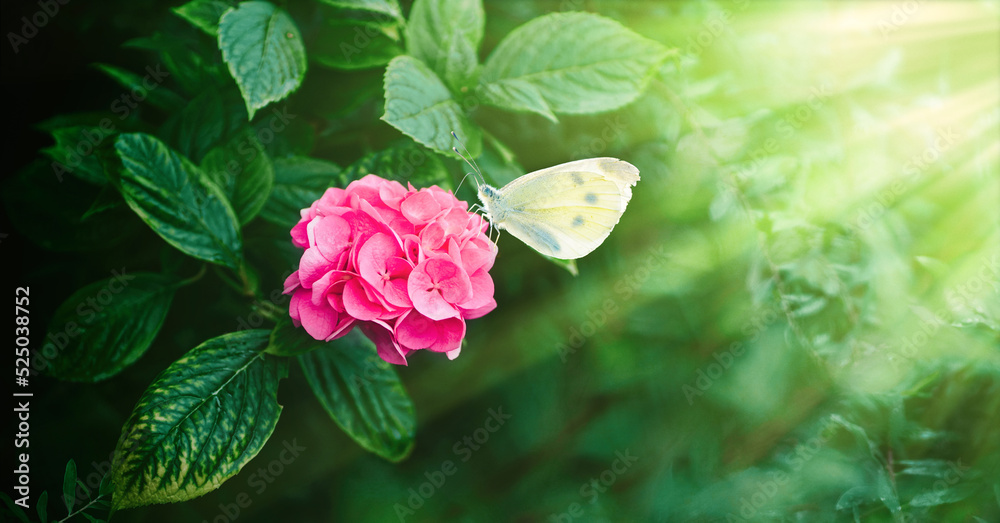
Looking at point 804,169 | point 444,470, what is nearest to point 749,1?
point 804,169

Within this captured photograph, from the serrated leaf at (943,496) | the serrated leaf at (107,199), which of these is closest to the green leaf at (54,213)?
the serrated leaf at (107,199)

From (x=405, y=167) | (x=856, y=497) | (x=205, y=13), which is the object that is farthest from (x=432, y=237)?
(x=856, y=497)

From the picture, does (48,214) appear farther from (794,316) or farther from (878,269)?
(878,269)

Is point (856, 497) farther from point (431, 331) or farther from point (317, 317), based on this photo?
point (317, 317)

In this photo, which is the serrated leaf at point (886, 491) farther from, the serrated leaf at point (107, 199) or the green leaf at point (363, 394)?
the serrated leaf at point (107, 199)

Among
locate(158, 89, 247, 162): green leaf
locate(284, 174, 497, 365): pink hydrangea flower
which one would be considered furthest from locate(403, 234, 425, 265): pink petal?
locate(158, 89, 247, 162): green leaf

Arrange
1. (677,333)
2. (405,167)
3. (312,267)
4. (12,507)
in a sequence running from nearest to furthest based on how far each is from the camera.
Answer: (312,267) → (12,507) → (405,167) → (677,333)
